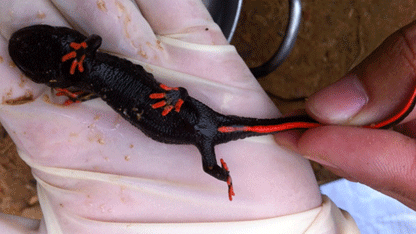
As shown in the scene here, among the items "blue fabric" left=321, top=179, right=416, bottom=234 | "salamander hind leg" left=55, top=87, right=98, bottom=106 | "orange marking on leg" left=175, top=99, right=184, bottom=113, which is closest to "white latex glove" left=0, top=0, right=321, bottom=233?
"salamander hind leg" left=55, top=87, right=98, bottom=106

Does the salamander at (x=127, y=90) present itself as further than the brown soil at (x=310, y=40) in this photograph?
No

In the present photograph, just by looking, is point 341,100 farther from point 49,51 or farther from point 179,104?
point 49,51

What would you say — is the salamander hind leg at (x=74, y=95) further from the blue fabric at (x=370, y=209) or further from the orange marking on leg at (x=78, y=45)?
the blue fabric at (x=370, y=209)

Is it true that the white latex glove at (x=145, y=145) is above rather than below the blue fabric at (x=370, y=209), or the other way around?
above

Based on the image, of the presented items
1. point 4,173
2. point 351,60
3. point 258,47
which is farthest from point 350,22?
point 4,173

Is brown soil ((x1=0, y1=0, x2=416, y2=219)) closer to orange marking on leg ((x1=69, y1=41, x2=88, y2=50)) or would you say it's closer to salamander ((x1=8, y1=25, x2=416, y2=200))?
salamander ((x1=8, y1=25, x2=416, y2=200))

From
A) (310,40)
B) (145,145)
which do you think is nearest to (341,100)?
(145,145)

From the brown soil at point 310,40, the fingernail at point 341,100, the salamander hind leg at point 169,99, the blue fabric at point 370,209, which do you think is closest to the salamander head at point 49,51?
the salamander hind leg at point 169,99
